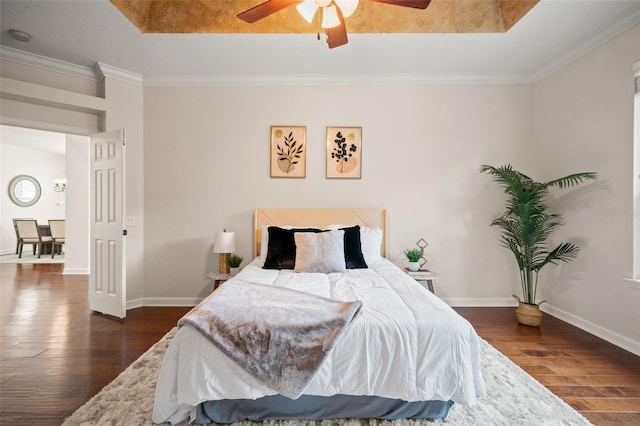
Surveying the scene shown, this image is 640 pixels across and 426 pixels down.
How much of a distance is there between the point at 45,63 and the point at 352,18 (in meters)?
→ 3.50

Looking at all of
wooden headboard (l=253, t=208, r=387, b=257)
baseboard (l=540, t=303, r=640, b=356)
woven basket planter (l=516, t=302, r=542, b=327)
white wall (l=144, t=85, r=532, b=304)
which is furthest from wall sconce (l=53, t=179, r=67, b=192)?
baseboard (l=540, t=303, r=640, b=356)

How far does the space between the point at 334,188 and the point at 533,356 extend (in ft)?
8.43

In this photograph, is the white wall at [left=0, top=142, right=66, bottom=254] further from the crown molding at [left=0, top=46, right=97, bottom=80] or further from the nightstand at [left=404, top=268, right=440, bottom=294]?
the nightstand at [left=404, top=268, right=440, bottom=294]

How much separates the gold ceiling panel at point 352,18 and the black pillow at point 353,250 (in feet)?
6.70

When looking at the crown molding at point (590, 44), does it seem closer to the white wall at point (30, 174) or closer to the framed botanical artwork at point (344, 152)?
the framed botanical artwork at point (344, 152)

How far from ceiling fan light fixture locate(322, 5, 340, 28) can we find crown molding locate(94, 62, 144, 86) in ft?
9.26

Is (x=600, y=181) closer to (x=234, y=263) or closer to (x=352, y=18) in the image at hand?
(x=352, y=18)

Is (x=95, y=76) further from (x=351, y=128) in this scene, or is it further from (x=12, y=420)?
(x=12, y=420)

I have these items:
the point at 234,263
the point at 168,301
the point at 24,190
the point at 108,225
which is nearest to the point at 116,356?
the point at 168,301

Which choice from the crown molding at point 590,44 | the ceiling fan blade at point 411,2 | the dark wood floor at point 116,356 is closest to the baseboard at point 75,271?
the dark wood floor at point 116,356

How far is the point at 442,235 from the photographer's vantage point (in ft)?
11.6

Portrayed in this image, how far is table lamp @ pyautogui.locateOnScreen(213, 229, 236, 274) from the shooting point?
3.24 metres

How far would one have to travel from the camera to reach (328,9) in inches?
73.8

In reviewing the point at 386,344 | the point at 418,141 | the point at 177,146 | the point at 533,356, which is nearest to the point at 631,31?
the point at 418,141
